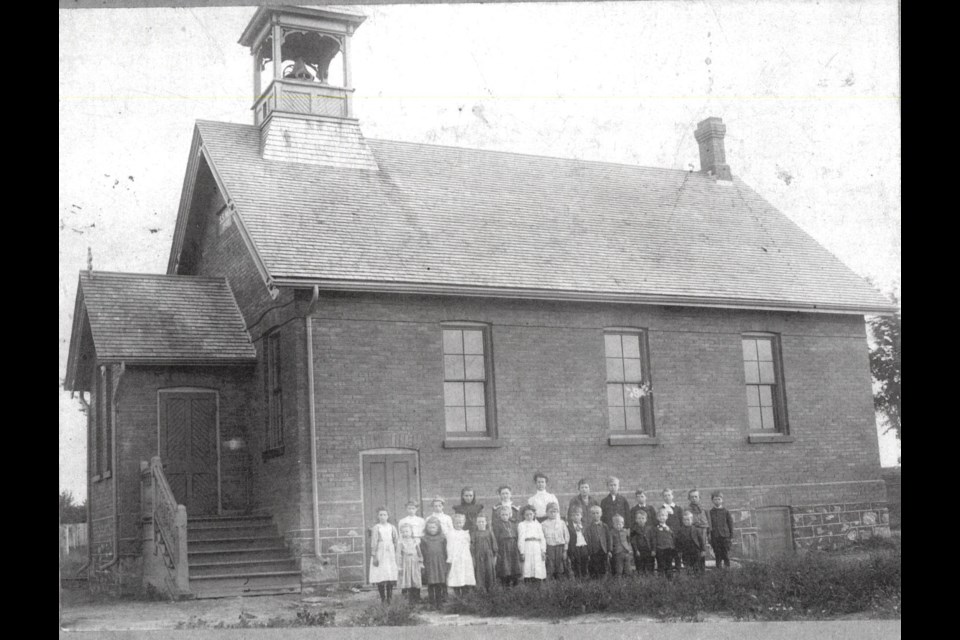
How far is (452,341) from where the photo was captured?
1533 centimetres

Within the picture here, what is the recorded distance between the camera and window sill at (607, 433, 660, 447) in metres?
15.7

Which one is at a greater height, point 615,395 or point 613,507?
point 615,395

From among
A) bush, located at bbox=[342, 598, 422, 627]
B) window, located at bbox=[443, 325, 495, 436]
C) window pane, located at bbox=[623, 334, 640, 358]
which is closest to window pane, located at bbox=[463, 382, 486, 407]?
window, located at bbox=[443, 325, 495, 436]

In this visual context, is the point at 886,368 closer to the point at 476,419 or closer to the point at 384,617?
the point at 476,419

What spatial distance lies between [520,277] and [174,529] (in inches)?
237

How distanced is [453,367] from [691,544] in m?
4.22

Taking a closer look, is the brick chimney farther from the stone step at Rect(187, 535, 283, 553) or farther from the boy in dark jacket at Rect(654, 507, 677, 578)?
the stone step at Rect(187, 535, 283, 553)

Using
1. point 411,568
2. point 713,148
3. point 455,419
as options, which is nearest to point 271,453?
point 455,419

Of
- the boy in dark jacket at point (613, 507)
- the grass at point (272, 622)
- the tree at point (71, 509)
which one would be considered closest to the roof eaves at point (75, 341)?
the tree at point (71, 509)

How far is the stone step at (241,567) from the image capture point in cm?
1398

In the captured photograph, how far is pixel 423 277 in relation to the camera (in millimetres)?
15180

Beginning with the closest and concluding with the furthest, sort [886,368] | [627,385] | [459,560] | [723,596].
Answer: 1. [723,596]
2. [459,560]
3. [627,385]
4. [886,368]

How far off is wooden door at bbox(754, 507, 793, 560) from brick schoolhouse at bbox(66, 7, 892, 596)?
3cm

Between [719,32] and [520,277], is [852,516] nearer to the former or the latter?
[520,277]
